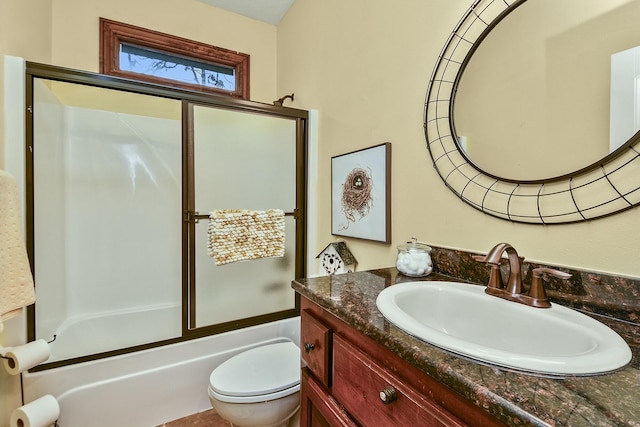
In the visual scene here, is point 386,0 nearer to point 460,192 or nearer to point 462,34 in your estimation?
point 462,34

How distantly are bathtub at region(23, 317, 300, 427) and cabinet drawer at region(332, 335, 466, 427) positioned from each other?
1.27 metres

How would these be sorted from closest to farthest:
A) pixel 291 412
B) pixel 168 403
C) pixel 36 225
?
1. pixel 291 412
2. pixel 36 225
3. pixel 168 403

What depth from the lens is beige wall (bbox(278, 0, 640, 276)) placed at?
771 millimetres

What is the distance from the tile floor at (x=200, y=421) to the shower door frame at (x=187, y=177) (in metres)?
0.45

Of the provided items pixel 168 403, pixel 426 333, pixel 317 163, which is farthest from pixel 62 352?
pixel 426 333

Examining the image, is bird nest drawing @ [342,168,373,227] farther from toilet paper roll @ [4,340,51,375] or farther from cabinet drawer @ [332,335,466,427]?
toilet paper roll @ [4,340,51,375]

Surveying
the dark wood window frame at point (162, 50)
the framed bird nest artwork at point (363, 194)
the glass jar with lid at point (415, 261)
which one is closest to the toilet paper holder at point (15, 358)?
the framed bird nest artwork at point (363, 194)

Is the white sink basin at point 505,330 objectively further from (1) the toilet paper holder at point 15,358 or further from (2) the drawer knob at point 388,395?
(1) the toilet paper holder at point 15,358

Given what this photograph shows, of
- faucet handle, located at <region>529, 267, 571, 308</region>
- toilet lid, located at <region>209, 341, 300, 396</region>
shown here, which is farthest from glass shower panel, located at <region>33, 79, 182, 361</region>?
faucet handle, located at <region>529, 267, 571, 308</region>

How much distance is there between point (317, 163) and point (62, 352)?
1.79 meters

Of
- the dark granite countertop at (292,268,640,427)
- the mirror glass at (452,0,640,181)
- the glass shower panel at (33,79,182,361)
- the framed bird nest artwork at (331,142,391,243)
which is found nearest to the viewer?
the dark granite countertop at (292,268,640,427)

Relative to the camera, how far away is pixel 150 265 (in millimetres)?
2121

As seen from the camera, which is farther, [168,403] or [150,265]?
[150,265]

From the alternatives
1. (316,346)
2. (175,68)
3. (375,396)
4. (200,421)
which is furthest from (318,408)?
(175,68)
